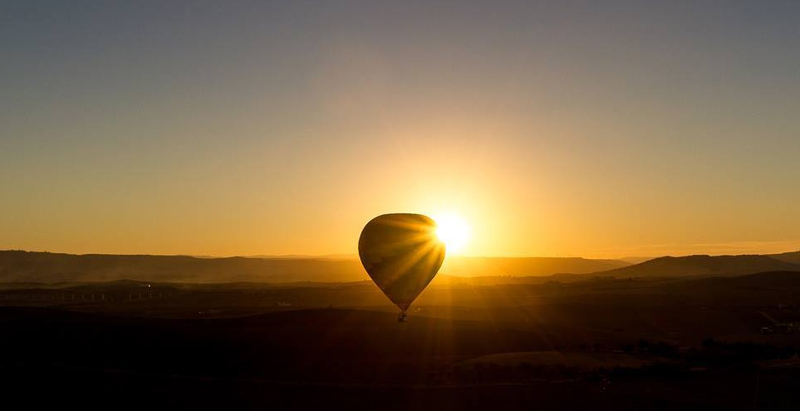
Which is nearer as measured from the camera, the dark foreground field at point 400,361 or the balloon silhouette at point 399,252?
the dark foreground field at point 400,361

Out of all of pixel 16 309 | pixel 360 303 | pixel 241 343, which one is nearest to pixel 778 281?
pixel 360 303

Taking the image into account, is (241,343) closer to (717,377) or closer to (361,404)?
(361,404)

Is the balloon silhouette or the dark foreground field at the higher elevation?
the balloon silhouette

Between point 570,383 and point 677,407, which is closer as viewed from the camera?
point 677,407

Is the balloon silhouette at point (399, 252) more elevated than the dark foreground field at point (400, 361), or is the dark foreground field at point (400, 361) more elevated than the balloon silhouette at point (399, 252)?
the balloon silhouette at point (399, 252)
